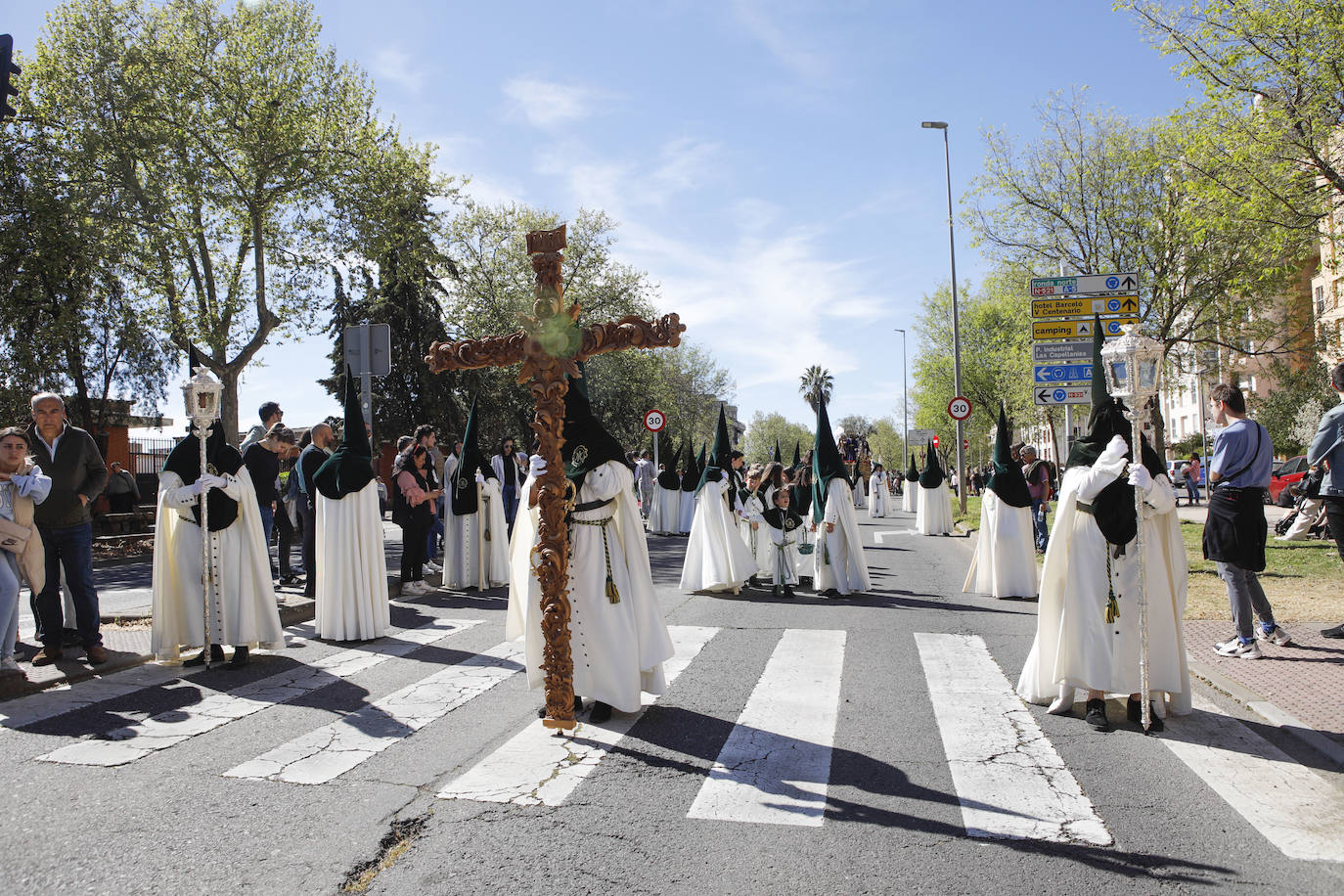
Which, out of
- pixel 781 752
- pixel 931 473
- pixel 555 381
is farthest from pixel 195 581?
pixel 931 473

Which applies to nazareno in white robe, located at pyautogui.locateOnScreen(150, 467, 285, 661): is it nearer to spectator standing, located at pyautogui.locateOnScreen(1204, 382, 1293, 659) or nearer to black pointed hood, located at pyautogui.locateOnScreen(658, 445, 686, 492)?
spectator standing, located at pyautogui.locateOnScreen(1204, 382, 1293, 659)

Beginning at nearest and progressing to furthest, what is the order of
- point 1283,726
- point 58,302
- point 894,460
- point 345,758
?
point 345,758
point 1283,726
point 58,302
point 894,460

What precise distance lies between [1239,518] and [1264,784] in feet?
11.0

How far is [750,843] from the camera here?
384cm

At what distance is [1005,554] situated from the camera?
1126cm

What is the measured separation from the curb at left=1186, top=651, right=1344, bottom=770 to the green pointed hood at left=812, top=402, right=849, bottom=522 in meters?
4.80

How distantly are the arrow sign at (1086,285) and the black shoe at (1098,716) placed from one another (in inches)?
383

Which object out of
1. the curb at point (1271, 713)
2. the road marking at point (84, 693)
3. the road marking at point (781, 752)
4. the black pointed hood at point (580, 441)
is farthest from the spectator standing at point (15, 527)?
the curb at point (1271, 713)

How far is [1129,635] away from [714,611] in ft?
17.1

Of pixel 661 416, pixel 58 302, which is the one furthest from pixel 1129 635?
pixel 58 302

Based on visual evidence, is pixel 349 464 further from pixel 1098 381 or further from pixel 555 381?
pixel 1098 381

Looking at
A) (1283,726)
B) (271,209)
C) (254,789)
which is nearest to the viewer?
(254,789)

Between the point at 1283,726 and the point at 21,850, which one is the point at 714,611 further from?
the point at 21,850

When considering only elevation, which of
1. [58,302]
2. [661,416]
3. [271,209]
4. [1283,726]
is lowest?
[1283,726]
